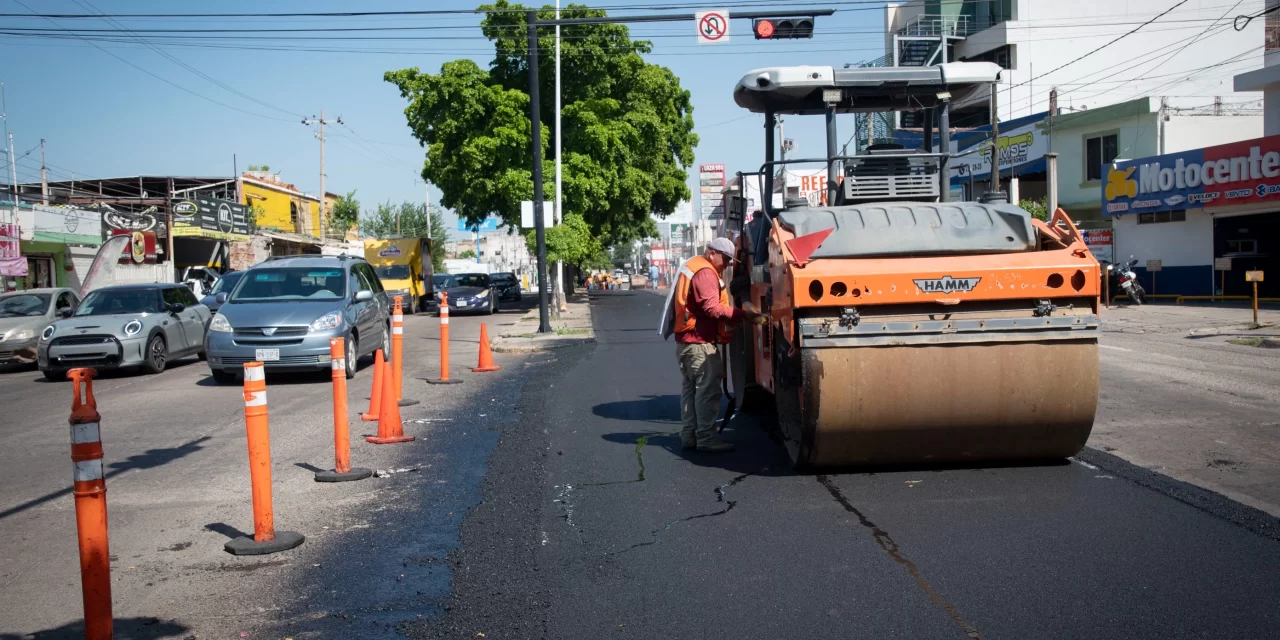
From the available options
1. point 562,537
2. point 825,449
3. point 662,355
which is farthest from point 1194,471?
point 662,355

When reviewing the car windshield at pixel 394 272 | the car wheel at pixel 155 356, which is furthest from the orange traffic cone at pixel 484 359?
the car windshield at pixel 394 272

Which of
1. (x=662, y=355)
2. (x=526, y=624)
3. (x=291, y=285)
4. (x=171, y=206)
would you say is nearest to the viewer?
(x=526, y=624)

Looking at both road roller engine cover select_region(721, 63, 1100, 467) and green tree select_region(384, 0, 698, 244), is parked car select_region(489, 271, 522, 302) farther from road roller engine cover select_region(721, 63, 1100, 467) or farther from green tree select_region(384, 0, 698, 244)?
road roller engine cover select_region(721, 63, 1100, 467)

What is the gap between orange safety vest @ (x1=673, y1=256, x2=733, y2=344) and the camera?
780cm

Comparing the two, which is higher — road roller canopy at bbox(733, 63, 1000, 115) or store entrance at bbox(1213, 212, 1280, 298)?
road roller canopy at bbox(733, 63, 1000, 115)

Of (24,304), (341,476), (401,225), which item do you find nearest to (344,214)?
(401,225)

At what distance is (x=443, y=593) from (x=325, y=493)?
2.63 meters

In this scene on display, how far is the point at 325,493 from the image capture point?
23.7 ft

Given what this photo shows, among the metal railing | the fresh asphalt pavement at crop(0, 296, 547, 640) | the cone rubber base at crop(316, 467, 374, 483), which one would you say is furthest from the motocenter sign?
the cone rubber base at crop(316, 467, 374, 483)

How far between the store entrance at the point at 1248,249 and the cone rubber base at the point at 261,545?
87.7ft

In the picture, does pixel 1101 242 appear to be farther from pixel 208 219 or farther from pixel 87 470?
pixel 208 219

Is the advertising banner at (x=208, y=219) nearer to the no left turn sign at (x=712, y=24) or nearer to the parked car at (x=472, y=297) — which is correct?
the parked car at (x=472, y=297)

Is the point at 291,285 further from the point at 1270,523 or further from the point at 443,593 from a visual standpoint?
the point at 1270,523

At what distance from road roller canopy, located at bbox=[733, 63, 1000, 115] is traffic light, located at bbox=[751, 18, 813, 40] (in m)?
8.73
